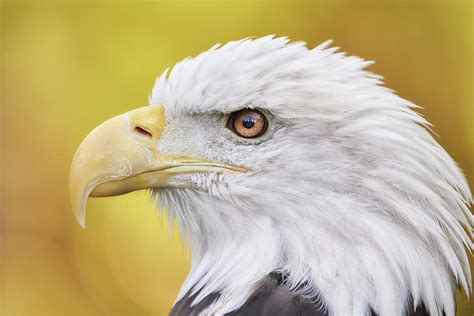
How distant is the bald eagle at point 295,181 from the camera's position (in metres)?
1.58

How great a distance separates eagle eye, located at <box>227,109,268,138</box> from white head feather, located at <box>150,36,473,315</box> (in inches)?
0.8

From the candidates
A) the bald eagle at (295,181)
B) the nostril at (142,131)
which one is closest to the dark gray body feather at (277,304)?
the bald eagle at (295,181)

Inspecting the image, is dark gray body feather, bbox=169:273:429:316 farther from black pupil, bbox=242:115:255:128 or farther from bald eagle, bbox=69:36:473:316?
black pupil, bbox=242:115:255:128

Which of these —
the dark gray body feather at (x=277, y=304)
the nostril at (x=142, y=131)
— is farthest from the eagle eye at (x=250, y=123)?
the dark gray body feather at (x=277, y=304)

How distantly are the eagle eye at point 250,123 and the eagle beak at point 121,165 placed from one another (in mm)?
87

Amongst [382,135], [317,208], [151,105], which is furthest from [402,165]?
[151,105]

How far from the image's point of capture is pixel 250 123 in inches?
65.5

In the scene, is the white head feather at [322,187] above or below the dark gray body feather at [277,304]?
above

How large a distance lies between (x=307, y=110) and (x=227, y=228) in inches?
13.7

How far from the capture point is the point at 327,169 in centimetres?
162

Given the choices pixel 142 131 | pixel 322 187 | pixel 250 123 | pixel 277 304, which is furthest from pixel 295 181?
pixel 142 131

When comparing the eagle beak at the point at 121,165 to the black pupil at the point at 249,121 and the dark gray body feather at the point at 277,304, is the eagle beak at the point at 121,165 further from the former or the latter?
the dark gray body feather at the point at 277,304

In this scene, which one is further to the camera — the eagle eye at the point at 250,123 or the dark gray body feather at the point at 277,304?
the eagle eye at the point at 250,123

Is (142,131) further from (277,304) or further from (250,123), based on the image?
(277,304)
